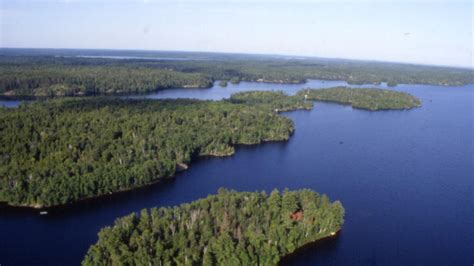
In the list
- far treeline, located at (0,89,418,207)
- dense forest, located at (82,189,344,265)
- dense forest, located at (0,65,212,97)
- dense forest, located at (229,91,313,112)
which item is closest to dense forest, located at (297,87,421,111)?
dense forest, located at (229,91,313,112)

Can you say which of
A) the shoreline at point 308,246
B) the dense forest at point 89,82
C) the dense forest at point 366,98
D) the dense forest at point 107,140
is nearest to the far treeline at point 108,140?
the dense forest at point 107,140

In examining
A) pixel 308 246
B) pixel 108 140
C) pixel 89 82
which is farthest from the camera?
pixel 89 82

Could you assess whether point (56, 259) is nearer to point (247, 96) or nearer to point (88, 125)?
point (88, 125)

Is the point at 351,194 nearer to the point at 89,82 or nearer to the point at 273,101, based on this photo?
the point at 273,101

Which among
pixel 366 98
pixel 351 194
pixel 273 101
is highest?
pixel 366 98

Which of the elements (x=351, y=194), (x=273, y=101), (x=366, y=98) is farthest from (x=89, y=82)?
(x=351, y=194)

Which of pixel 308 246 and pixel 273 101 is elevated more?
pixel 273 101
